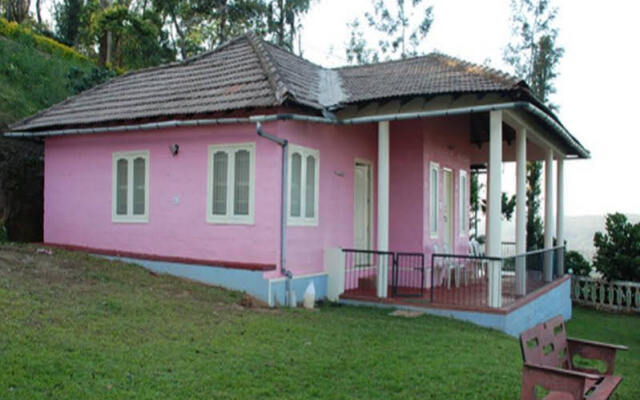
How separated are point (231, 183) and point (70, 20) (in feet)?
95.1

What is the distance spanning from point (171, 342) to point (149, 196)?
5810mm

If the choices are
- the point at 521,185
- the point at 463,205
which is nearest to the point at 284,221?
the point at 521,185

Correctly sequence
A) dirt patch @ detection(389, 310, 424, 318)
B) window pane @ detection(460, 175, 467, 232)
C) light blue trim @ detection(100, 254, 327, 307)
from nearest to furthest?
dirt patch @ detection(389, 310, 424, 318) → light blue trim @ detection(100, 254, 327, 307) → window pane @ detection(460, 175, 467, 232)

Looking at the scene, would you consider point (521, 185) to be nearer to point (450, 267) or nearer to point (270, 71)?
point (450, 267)

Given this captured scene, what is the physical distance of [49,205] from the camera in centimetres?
1343

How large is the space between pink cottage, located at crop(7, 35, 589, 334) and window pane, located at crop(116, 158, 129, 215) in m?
0.05

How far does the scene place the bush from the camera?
695 inches

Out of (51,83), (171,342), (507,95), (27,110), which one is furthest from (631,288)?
(51,83)

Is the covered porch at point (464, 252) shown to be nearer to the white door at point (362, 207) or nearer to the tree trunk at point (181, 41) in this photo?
the white door at point (362, 207)

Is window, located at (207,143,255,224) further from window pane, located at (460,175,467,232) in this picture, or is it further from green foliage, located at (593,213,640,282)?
green foliage, located at (593,213,640,282)

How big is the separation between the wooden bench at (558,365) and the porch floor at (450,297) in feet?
10.3

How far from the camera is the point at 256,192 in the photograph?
10.4 meters

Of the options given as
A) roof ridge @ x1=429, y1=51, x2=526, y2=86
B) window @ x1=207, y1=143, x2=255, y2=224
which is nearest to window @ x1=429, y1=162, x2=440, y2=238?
roof ridge @ x1=429, y1=51, x2=526, y2=86

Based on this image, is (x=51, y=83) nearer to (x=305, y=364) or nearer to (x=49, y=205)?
(x=49, y=205)
